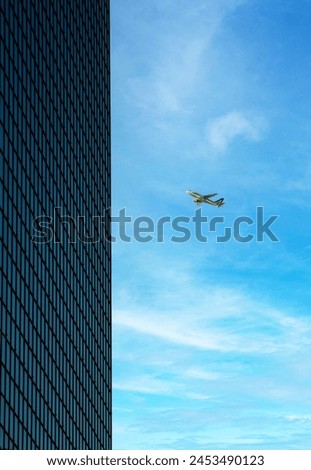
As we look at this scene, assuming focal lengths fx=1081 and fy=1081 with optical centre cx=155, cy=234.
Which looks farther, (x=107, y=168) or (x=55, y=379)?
(x=107, y=168)

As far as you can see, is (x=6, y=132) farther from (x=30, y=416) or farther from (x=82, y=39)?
(x=82, y=39)

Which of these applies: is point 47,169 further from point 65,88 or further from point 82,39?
point 82,39

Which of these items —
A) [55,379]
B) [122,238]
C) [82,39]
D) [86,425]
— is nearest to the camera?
[55,379]

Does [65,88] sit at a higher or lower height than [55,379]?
higher
